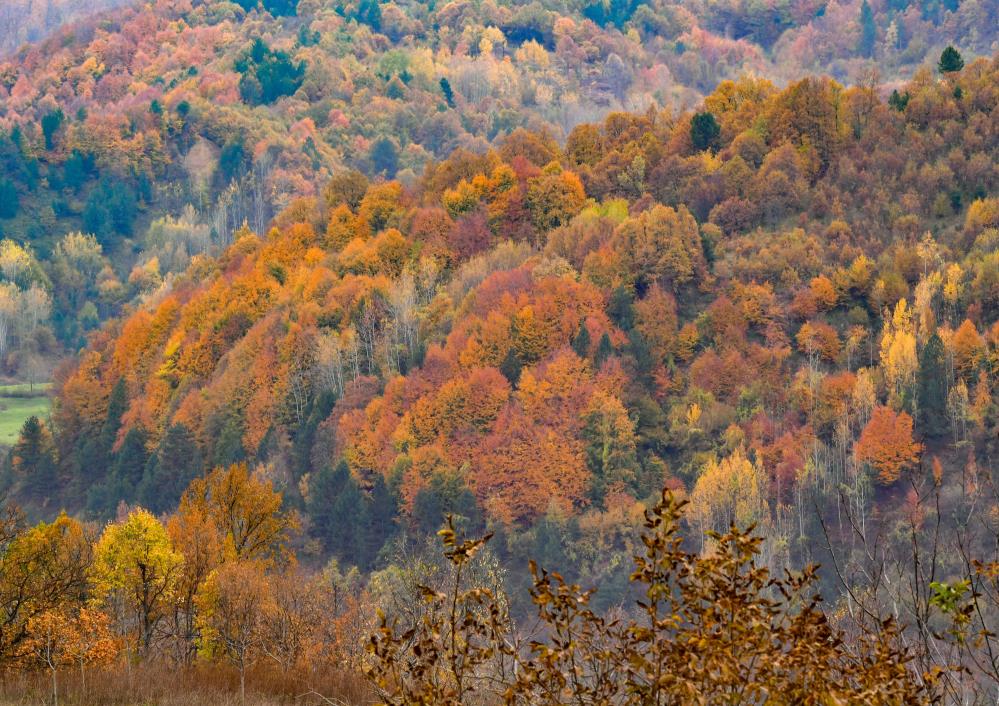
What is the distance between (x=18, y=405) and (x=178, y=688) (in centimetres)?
11590

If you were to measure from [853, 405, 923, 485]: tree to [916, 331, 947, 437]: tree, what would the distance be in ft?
4.52

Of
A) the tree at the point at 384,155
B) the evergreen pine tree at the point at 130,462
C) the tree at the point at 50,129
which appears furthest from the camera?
the tree at the point at 384,155

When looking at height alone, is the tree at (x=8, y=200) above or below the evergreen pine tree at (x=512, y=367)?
above

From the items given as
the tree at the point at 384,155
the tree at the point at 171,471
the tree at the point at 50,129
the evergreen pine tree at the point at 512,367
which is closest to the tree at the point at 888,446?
the evergreen pine tree at the point at 512,367

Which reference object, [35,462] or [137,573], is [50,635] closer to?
[137,573]

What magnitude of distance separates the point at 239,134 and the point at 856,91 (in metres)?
113

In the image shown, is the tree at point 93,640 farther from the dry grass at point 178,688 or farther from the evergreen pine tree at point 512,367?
the evergreen pine tree at point 512,367

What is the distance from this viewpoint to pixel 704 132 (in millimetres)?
96125

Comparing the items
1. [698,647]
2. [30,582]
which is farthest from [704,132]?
[698,647]

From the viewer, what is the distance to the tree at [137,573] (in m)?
40.8

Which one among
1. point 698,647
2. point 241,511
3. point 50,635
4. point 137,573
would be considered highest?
point 698,647

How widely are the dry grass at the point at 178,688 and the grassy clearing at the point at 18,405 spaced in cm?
9553

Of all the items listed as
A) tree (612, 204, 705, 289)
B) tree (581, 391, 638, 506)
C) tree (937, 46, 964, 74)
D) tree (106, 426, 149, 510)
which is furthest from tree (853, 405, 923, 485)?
tree (106, 426, 149, 510)

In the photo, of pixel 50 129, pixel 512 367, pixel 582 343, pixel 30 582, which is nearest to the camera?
pixel 30 582
